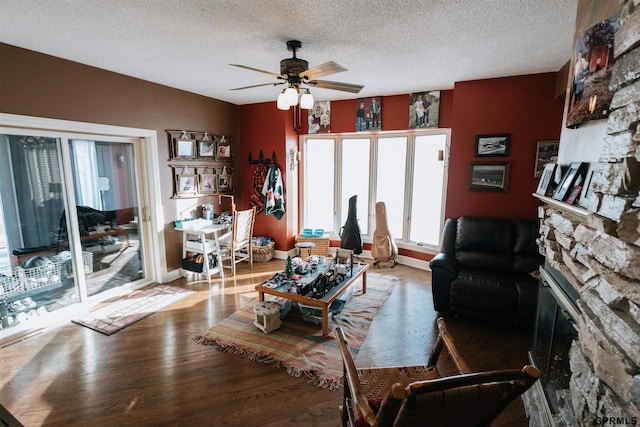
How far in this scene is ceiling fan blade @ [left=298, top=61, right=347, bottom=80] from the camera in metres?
2.15

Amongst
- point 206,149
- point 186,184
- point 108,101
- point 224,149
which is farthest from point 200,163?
point 108,101

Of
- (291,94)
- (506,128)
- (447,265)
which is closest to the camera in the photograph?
(291,94)

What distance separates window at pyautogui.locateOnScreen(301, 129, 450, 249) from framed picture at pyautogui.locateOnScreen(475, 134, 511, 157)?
56 centimetres

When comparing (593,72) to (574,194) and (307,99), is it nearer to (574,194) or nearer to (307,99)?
(574,194)

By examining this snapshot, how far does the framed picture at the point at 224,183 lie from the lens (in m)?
4.90

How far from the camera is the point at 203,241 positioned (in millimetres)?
4043

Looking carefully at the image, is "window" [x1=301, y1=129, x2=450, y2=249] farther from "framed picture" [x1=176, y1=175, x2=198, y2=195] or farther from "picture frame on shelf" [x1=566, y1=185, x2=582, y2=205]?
"picture frame on shelf" [x1=566, y1=185, x2=582, y2=205]

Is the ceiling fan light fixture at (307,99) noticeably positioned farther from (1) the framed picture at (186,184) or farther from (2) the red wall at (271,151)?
(1) the framed picture at (186,184)

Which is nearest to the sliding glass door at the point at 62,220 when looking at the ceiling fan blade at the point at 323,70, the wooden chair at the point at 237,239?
the wooden chair at the point at 237,239

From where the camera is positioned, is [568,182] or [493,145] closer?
[568,182]

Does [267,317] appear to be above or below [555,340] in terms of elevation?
below

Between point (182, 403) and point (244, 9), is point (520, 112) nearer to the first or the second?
point (244, 9)

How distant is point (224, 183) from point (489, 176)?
3.89 meters

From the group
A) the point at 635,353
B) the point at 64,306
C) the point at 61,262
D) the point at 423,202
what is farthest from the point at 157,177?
the point at 635,353
